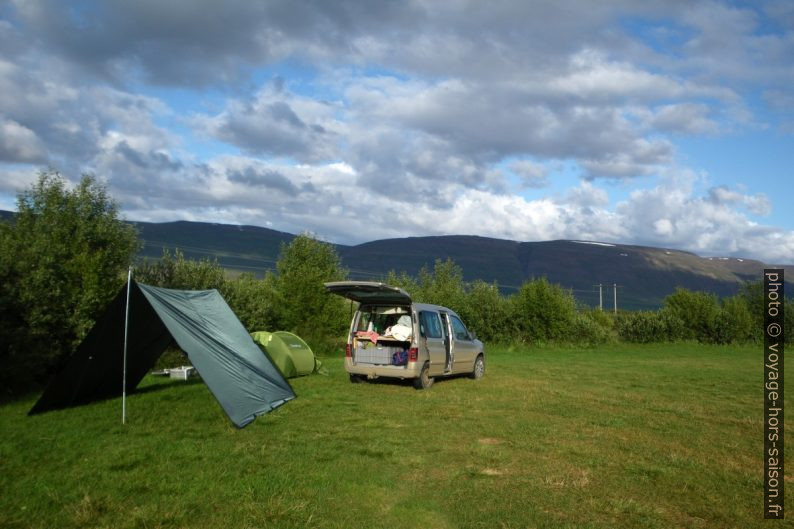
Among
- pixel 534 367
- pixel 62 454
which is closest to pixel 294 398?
pixel 62 454

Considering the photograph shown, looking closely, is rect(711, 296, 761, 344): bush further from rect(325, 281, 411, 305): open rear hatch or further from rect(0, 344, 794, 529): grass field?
rect(325, 281, 411, 305): open rear hatch

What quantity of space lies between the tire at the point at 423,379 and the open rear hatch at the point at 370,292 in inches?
59.1

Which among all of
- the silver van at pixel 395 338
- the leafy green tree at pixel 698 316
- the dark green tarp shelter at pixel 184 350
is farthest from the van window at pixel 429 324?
the leafy green tree at pixel 698 316

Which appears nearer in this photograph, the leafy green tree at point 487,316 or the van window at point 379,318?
the van window at point 379,318

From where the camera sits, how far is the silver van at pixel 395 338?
1301cm

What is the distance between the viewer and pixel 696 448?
7980 mm

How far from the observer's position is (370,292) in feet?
44.1

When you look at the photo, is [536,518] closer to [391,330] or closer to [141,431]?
[141,431]

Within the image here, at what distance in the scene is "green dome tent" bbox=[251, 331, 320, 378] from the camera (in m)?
15.0

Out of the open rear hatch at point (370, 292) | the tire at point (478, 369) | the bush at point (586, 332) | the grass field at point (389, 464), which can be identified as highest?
the open rear hatch at point (370, 292)

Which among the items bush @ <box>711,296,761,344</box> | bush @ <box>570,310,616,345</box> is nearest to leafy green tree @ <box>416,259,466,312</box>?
bush @ <box>570,310,616,345</box>

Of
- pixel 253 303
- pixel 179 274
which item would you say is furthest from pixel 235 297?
pixel 179 274

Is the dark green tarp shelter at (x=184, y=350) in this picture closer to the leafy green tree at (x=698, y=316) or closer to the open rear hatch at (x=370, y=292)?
the open rear hatch at (x=370, y=292)

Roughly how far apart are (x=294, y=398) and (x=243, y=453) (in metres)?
4.36
